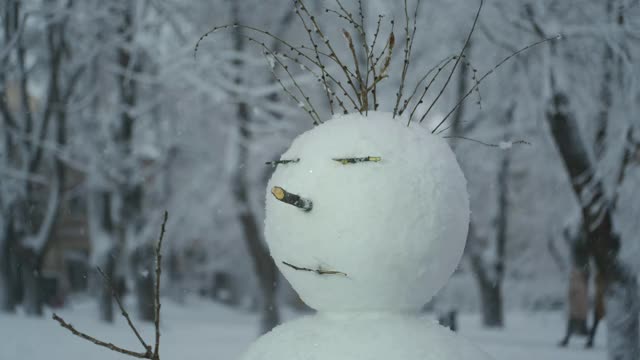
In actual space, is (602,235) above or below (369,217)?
below

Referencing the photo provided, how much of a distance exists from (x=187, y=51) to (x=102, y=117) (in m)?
4.36

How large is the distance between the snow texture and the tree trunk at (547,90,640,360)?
3.39 m

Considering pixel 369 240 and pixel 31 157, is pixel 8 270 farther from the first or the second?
pixel 369 240

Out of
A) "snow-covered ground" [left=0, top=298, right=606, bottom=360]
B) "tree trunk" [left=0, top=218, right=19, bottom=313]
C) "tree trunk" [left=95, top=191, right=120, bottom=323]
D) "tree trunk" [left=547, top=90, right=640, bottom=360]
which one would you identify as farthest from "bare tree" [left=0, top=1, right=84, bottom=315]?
"tree trunk" [left=547, top=90, right=640, bottom=360]

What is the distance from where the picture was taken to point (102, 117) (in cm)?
1129

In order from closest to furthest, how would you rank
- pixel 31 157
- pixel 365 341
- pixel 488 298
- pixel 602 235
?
pixel 365 341 → pixel 602 235 → pixel 31 157 → pixel 488 298

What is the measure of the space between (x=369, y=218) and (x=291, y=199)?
0.28 meters

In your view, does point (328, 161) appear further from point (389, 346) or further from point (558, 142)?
point (558, 142)

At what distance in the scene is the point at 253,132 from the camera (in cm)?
993

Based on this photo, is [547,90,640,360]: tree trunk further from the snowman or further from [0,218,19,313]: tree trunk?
[0,218,19,313]: tree trunk

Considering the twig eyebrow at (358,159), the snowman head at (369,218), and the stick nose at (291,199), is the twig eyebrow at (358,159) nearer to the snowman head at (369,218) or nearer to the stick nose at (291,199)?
the snowman head at (369,218)

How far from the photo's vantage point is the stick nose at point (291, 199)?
2.24 meters

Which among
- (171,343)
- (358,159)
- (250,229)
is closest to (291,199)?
(358,159)

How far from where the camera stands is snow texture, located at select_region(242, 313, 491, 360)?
222cm
